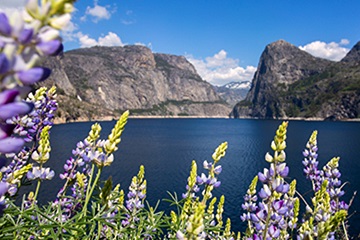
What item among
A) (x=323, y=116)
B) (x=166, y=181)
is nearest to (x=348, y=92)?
(x=323, y=116)

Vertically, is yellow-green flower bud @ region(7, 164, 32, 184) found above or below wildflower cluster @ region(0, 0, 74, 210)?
below

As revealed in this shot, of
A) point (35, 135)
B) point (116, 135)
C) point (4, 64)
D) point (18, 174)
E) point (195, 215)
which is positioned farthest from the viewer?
point (35, 135)

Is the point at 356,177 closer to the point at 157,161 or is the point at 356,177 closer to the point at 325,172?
the point at 157,161

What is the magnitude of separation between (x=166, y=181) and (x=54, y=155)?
2219cm

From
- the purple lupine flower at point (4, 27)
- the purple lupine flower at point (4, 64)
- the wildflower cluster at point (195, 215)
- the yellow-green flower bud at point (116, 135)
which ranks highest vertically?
the purple lupine flower at point (4, 27)

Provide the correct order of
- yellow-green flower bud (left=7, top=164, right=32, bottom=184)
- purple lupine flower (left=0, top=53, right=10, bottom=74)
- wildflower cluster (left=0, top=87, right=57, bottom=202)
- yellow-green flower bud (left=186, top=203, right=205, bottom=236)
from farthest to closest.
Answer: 1. wildflower cluster (left=0, top=87, right=57, bottom=202)
2. yellow-green flower bud (left=7, top=164, right=32, bottom=184)
3. yellow-green flower bud (left=186, top=203, right=205, bottom=236)
4. purple lupine flower (left=0, top=53, right=10, bottom=74)

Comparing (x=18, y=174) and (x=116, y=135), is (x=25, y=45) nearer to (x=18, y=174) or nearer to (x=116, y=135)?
(x=116, y=135)

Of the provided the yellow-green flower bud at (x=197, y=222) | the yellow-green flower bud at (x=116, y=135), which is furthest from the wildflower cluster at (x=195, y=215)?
the yellow-green flower bud at (x=116, y=135)

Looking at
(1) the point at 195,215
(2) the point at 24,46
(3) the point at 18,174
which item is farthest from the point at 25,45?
(3) the point at 18,174

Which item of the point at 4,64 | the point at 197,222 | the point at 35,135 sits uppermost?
the point at 4,64

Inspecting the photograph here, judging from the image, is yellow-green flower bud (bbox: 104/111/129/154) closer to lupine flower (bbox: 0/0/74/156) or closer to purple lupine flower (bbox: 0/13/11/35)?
lupine flower (bbox: 0/0/74/156)

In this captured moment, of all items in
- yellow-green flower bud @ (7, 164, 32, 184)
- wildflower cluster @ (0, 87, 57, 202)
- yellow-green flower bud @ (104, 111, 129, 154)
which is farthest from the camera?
wildflower cluster @ (0, 87, 57, 202)

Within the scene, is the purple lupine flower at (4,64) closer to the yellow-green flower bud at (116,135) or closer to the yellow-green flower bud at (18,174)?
the yellow-green flower bud at (116,135)

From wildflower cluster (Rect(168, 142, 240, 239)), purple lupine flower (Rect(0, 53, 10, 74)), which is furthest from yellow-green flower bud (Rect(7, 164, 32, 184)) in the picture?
purple lupine flower (Rect(0, 53, 10, 74))
